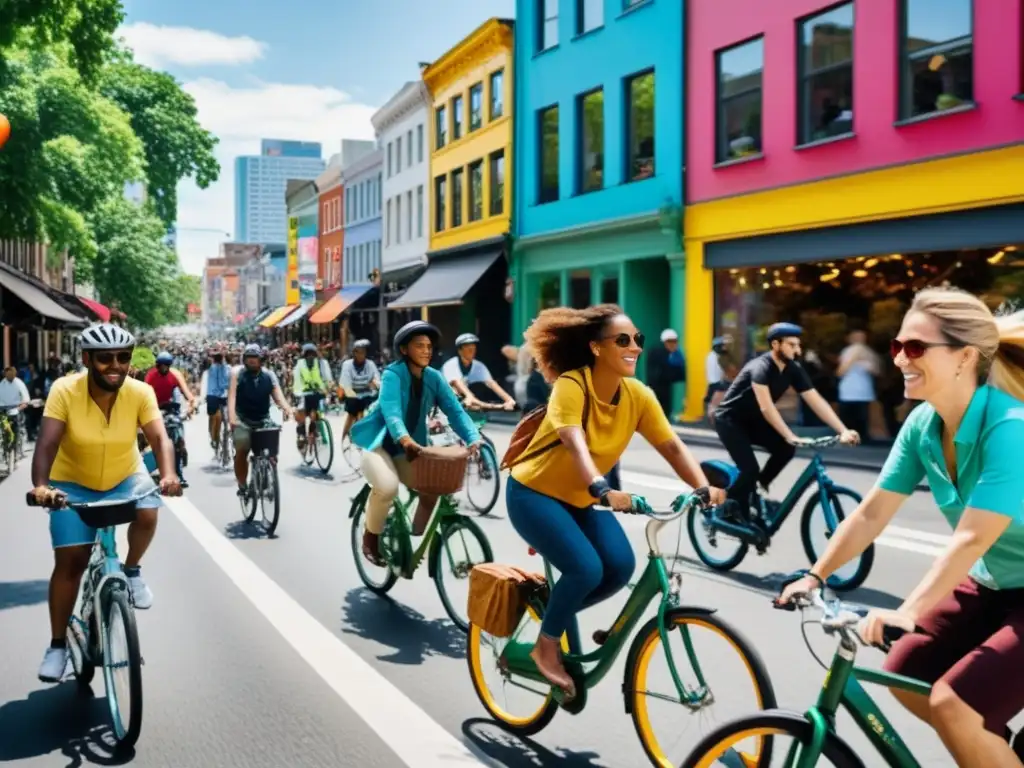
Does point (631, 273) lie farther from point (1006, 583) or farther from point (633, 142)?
point (1006, 583)

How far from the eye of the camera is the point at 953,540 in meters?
2.83

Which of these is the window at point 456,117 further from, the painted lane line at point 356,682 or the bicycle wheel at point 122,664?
the bicycle wheel at point 122,664

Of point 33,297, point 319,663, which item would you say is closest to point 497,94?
point 33,297

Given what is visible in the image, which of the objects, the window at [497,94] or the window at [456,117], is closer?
the window at [497,94]

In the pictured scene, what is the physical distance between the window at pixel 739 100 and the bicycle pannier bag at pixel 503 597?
61.7 feet

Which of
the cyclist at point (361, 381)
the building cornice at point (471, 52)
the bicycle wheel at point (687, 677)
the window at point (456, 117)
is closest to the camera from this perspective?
the bicycle wheel at point (687, 677)

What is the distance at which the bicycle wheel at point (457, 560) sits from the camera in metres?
6.60

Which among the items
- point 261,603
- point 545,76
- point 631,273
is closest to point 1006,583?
point 261,603

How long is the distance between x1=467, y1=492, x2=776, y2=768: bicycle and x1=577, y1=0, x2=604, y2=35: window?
83.8 feet

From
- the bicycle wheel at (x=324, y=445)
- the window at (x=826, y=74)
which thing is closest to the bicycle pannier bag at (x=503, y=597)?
the bicycle wheel at (x=324, y=445)

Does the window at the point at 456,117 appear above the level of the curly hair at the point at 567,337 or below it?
above

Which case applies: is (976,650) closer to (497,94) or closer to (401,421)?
(401,421)

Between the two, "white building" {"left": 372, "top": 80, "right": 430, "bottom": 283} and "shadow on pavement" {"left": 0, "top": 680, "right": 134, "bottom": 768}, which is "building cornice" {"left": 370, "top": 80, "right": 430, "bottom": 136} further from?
"shadow on pavement" {"left": 0, "top": 680, "right": 134, "bottom": 768}

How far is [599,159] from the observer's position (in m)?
28.9
